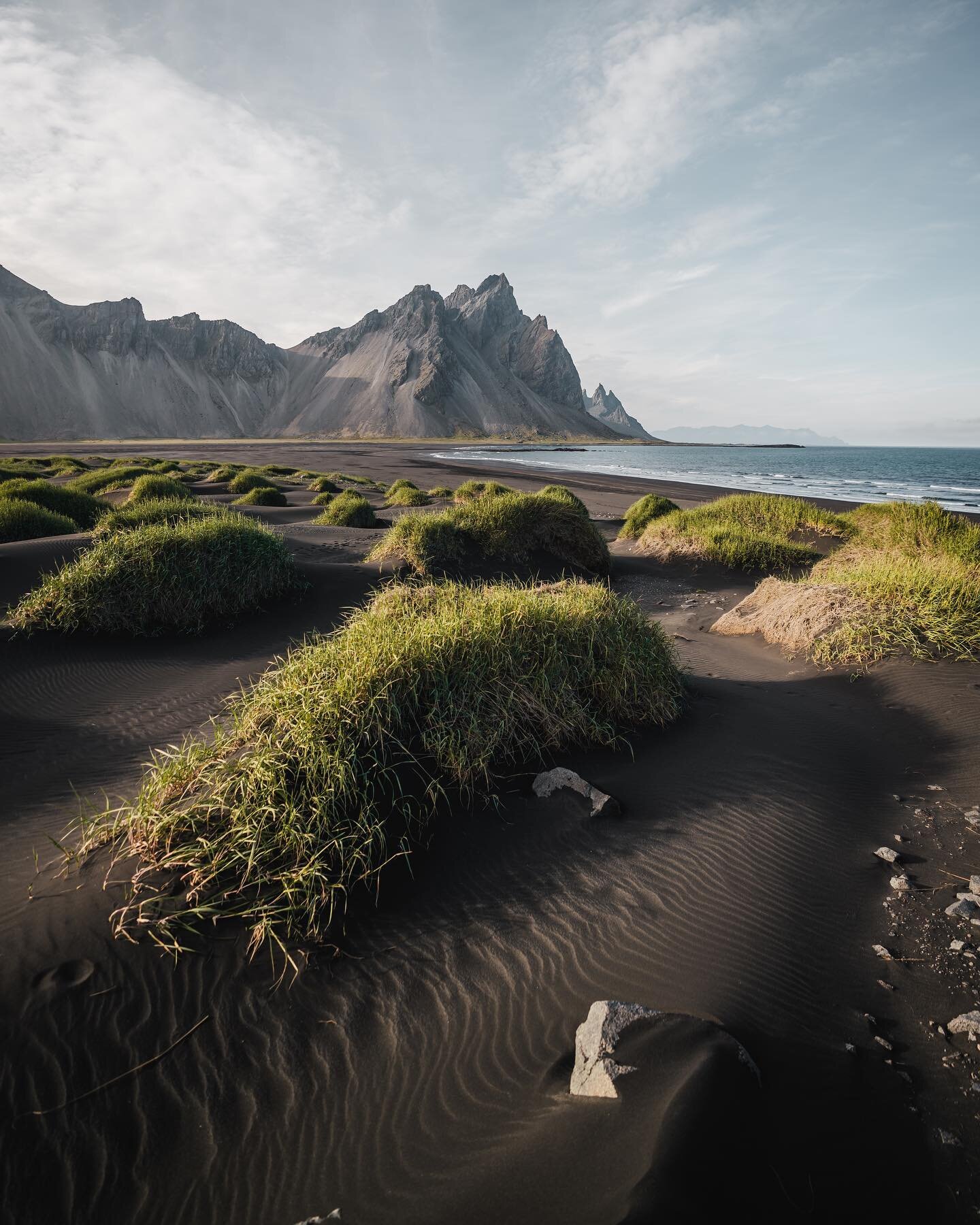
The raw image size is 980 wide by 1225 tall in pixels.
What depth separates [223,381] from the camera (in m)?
167

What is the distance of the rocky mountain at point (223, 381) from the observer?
422 ft

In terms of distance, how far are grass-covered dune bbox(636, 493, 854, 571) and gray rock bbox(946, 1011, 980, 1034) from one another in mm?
11087

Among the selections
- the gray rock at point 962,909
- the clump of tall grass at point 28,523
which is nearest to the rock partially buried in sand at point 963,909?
the gray rock at point 962,909

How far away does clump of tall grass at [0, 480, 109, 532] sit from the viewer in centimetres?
1585

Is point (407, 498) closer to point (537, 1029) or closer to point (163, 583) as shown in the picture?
point (163, 583)

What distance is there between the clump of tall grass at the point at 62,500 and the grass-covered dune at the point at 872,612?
16677 millimetres

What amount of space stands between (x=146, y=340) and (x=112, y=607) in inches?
7156

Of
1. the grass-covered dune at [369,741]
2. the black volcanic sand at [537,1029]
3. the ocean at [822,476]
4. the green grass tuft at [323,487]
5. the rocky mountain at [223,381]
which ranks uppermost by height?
the rocky mountain at [223,381]

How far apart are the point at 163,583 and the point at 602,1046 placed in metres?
8.41

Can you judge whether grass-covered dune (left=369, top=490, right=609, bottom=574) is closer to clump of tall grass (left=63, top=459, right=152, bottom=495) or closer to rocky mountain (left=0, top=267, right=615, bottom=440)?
clump of tall grass (left=63, top=459, right=152, bottom=495)

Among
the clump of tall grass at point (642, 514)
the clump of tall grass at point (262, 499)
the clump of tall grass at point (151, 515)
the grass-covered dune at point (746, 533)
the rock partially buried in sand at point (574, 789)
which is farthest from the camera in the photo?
the clump of tall grass at point (262, 499)

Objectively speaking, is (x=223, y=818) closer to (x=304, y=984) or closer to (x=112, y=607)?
(x=304, y=984)

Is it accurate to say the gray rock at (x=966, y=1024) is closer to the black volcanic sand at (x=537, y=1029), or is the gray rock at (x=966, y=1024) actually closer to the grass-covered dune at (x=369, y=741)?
the black volcanic sand at (x=537, y=1029)

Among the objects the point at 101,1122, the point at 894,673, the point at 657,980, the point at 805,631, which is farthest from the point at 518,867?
the point at 805,631
